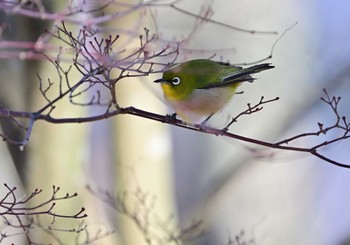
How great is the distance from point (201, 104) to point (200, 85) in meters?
0.08

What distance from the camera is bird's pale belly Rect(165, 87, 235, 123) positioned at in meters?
2.36

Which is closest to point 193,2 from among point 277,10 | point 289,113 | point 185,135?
point 277,10

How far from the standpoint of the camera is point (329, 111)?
6.03m

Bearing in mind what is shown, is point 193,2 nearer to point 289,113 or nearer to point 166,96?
point 289,113

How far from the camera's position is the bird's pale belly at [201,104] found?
2.36 m

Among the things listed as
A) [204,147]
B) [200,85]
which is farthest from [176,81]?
[204,147]

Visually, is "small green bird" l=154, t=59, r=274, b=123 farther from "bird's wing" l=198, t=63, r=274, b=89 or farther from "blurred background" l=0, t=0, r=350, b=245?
"blurred background" l=0, t=0, r=350, b=245

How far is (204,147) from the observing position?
759 centimetres

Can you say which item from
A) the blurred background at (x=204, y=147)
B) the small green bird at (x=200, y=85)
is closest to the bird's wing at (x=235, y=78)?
the small green bird at (x=200, y=85)

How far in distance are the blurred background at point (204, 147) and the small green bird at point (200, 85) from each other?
1.06ft

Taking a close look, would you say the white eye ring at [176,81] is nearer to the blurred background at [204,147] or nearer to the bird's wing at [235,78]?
the bird's wing at [235,78]

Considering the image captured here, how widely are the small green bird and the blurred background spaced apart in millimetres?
323

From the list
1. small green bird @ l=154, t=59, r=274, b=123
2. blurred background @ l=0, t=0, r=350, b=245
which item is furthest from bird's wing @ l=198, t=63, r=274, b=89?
blurred background @ l=0, t=0, r=350, b=245

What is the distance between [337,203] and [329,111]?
56.2 inches
